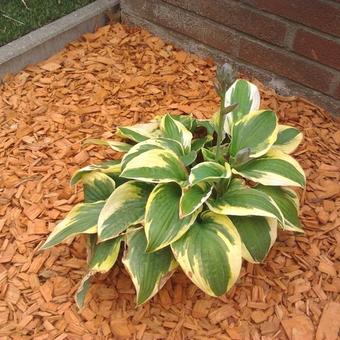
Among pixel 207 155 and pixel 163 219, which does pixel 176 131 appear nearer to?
pixel 207 155

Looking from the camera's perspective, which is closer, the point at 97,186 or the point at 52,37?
the point at 97,186

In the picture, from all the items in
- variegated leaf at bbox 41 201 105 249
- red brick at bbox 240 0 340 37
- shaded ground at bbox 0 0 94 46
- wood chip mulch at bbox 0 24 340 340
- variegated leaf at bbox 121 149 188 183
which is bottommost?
wood chip mulch at bbox 0 24 340 340

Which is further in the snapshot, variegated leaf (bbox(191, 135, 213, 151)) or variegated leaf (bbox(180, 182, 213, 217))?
variegated leaf (bbox(191, 135, 213, 151))

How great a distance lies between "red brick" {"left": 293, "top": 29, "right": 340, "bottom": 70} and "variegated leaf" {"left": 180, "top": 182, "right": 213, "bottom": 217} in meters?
0.98

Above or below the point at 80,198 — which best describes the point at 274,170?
above

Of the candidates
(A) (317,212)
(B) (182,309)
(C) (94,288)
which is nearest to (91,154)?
(C) (94,288)

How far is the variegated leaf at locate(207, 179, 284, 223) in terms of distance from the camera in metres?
1.52

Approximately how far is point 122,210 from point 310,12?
47.6 inches

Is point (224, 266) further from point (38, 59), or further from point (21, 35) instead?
point (21, 35)

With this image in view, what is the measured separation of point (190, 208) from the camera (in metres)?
1.50

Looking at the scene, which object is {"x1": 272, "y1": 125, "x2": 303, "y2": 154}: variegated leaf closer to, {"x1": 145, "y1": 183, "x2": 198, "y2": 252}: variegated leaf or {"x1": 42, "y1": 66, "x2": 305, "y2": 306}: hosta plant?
{"x1": 42, "y1": 66, "x2": 305, "y2": 306}: hosta plant

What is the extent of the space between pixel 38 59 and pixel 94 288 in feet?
4.59

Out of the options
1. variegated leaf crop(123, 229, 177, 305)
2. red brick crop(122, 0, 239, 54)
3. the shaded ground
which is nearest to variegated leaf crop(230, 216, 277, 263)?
variegated leaf crop(123, 229, 177, 305)

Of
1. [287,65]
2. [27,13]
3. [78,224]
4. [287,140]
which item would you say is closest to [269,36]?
[287,65]
